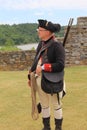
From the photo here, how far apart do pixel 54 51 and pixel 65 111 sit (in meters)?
2.07

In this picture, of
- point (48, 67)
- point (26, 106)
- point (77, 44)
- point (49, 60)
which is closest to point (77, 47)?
point (77, 44)

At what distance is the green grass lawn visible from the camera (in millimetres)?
6012

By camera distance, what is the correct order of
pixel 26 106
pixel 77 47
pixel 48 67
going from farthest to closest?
pixel 77 47
pixel 26 106
pixel 48 67

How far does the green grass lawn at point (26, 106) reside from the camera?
6.01 m

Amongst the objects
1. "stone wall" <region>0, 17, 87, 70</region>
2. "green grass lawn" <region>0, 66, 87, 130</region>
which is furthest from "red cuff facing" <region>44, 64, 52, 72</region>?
"stone wall" <region>0, 17, 87, 70</region>

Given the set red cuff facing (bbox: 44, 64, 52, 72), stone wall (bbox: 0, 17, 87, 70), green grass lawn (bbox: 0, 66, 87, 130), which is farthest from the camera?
stone wall (bbox: 0, 17, 87, 70)

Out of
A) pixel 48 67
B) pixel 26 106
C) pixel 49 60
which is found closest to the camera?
pixel 48 67

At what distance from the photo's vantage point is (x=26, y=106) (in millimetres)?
7301

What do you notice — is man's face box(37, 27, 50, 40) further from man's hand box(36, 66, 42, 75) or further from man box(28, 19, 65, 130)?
man's hand box(36, 66, 42, 75)

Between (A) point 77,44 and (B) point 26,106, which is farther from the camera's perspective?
(A) point 77,44

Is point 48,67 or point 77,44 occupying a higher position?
point 48,67

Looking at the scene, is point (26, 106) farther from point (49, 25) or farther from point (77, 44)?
point (77, 44)

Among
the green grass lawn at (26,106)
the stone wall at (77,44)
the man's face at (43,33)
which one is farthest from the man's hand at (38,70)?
the stone wall at (77,44)

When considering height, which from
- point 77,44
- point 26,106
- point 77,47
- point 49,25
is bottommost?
point 77,47
